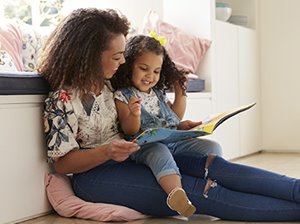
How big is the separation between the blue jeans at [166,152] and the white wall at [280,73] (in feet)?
6.27

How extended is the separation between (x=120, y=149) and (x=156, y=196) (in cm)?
20

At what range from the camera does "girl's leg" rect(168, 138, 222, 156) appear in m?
1.92

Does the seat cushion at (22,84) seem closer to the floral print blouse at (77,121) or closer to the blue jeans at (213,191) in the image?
the floral print blouse at (77,121)

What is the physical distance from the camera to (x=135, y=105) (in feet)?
5.79

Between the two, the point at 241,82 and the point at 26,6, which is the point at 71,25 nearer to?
the point at 26,6

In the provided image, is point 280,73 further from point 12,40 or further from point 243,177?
point 243,177

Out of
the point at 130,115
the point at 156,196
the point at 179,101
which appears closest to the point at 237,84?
the point at 179,101

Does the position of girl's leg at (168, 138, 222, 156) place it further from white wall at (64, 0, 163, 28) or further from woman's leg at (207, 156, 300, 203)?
white wall at (64, 0, 163, 28)

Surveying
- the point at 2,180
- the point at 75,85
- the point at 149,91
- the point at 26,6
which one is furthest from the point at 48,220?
the point at 26,6

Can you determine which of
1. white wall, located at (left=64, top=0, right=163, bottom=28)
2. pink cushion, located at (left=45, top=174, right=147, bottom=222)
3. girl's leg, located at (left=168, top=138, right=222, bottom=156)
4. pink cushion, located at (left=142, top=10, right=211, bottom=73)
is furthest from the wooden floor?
white wall, located at (left=64, top=0, right=163, bottom=28)

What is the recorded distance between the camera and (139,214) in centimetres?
176

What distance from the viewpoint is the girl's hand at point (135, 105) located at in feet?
5.77

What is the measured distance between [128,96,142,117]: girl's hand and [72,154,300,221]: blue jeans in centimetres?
17

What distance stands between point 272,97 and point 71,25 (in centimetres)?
225
